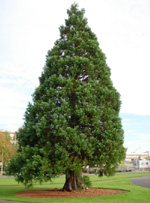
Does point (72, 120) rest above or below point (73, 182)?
above

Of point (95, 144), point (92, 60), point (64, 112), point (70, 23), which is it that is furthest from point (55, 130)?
point (70, 23)

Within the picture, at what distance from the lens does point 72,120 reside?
16672 millimetres

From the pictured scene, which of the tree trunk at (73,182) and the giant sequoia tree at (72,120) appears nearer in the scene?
the giant sequoia tree at (72,120)

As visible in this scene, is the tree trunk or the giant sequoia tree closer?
the giant sequoia tree

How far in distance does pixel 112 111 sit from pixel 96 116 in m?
1.58

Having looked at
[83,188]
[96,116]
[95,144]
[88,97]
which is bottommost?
[83,188]

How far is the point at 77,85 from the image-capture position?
16734mm

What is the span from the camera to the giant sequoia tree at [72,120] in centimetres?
1527

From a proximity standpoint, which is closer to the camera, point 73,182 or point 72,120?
point 72,120

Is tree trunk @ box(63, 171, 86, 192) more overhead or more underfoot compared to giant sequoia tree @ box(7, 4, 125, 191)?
more underfoot

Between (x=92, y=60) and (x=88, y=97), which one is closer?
(x=88, y=97)

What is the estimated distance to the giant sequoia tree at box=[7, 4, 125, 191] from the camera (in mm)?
15273

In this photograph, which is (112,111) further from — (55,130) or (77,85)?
(55,130)

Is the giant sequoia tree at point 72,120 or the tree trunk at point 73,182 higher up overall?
the giant sequoia tree at point 72,120
